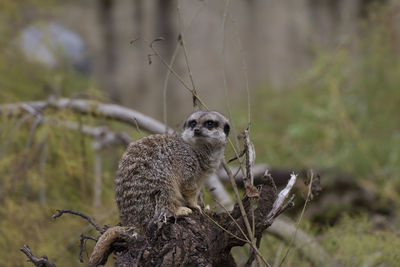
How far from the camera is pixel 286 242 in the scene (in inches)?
112

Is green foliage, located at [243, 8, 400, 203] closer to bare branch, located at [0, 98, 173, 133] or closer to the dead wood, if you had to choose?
bare branch, located at [0, 98, 173, 133]

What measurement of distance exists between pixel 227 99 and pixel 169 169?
585 mm

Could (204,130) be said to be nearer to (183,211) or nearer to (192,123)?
(192,123)

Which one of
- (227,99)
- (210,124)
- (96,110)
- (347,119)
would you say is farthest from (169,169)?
(347,119)

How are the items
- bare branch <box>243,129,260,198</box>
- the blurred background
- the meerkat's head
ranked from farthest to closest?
the blurred background
the meerkat's head
bare branch <box>243,129,260,198</box>

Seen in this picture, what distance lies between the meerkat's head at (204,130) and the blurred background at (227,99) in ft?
0.45

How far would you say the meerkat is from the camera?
1.93 m

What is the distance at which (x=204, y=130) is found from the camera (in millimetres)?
2207

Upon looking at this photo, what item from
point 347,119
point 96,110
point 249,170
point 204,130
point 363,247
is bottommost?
point 363,247

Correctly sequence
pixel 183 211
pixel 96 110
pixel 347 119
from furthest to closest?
pixel 347 119, pixel 96 110, pixel 183 211

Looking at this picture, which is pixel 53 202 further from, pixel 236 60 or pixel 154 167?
pixel 236 60

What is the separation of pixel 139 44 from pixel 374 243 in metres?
6.93

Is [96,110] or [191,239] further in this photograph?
[96,110]

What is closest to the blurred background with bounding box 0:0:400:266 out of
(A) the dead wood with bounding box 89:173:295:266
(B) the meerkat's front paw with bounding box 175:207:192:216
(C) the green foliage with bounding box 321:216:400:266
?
(C) the green foliage with bounding box 321:216:400:266
